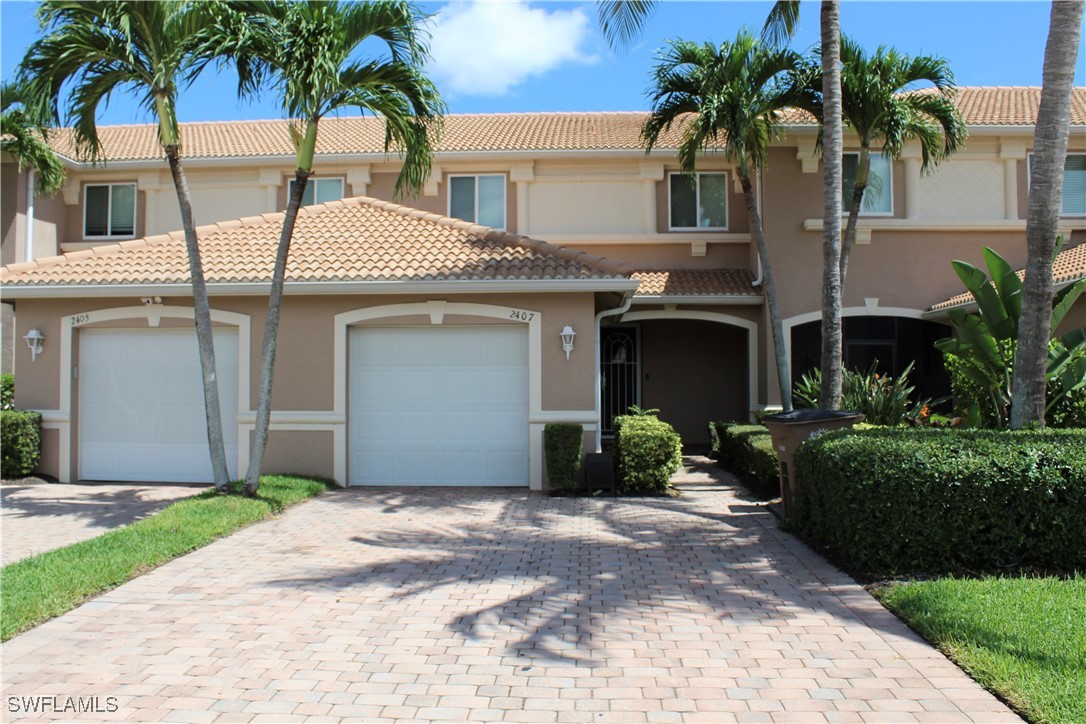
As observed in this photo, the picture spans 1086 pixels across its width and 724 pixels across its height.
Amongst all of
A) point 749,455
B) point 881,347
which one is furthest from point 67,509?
point 881,347

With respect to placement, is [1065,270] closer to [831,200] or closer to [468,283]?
[831,200]

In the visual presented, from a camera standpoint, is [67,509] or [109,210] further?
[109,210]

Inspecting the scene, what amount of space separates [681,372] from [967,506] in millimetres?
12249

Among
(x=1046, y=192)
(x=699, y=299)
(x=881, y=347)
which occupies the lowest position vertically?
(x=881, y=347)

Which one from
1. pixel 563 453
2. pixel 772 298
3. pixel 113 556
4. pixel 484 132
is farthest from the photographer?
pixel 484 132

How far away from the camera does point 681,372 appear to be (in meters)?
18.8

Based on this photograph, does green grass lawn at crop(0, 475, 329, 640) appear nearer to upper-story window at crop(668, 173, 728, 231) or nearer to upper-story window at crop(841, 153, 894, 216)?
upper-story window at crop(668, 173, 728, 231)

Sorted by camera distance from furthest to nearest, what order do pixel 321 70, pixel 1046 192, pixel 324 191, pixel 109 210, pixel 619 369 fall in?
pixel 109 210
pixel 619 369
pixel 324 191
pixel 321 70
pixel 1046 192

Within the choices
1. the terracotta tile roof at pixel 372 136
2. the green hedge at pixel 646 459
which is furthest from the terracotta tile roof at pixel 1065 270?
the terracotta tile roof at pixel 372 136

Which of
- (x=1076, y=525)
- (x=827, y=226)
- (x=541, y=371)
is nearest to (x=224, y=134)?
(x=541, y=371)

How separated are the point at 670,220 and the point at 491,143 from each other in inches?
173

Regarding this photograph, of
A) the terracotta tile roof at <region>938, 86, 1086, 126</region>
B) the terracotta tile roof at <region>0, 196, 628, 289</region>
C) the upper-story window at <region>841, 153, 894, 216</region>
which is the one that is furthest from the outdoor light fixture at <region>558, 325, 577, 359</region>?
the terracotta tile roof at <region>938, 86, 1086, 126</region>

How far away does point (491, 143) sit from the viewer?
59.5ft

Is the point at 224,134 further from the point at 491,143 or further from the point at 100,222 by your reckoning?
the point at 491,143
